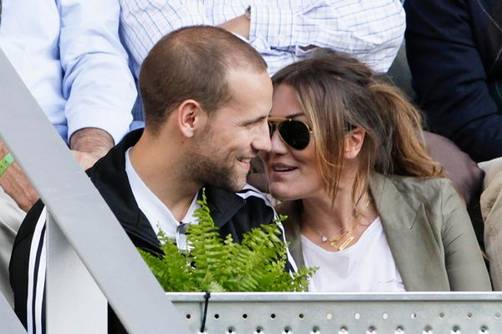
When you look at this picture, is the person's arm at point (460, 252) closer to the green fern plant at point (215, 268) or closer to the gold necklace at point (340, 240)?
the gold necklace at point (340, 240)

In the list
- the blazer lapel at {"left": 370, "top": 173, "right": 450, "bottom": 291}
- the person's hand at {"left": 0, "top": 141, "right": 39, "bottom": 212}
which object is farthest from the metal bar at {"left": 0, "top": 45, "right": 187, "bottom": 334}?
the blazer lapel at {"left": 370, "top": 173, "right": 450, "bottom": 291}

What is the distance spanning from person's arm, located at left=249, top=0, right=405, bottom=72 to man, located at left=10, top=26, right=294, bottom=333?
0.91 meters

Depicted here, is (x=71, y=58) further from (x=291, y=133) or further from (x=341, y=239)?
(x=341, y=239)

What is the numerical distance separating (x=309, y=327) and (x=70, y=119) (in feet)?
6.68

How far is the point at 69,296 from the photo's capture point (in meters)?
1.92

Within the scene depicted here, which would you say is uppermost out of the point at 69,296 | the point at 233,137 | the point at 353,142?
the point at 69,296

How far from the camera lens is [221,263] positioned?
2.41 m

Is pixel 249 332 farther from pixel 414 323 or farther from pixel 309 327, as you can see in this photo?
pixel 414 323

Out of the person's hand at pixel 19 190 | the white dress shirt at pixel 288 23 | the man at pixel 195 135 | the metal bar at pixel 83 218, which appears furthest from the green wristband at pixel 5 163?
Result: the metal bar at pixel 83 218

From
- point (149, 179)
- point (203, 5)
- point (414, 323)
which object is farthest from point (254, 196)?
point (414, 323)

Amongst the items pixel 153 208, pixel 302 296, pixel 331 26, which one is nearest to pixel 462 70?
pixel 331 26

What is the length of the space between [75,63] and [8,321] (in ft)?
8.31

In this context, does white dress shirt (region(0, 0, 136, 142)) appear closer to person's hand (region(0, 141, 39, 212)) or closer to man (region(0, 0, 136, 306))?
man (region(0, 0, 136, 306))

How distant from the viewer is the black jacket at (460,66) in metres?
4.48
